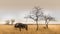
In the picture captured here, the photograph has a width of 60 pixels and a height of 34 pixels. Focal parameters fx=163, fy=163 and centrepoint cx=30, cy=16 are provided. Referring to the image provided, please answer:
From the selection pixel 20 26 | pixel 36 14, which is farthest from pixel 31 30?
pixel 36 14

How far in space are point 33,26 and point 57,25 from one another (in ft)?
1.81

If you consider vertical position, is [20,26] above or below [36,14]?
below

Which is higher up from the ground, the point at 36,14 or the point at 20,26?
the point at 36,14

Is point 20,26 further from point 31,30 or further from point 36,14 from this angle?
point 36,14

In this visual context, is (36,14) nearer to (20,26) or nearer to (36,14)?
(36,14)

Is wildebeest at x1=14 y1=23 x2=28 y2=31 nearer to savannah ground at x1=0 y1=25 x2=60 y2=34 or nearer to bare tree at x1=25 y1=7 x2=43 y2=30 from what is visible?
savannah ground at x1=0 y1=25 x2=60 y2=34

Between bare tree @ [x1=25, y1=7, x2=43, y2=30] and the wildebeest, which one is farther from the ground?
bare tree @ [x1=25, y1=7, x2=43, y2=30]

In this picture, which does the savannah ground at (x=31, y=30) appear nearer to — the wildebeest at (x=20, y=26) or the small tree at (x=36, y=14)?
the wildebeest at (x=20, y=26)

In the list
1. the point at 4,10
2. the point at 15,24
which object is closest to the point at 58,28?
the point at 15,24

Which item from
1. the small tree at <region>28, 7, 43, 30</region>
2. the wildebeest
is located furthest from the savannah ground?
the small tree at <region>28, 7, 43, 30</region>

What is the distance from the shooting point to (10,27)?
11.8ft

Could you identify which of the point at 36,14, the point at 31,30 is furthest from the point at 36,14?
the point at 31,30

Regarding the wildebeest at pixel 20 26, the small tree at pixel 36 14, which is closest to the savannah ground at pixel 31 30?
the wildebeest at pixel 20 26

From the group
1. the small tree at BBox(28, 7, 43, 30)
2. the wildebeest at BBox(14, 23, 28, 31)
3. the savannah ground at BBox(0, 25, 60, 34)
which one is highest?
the small tree at BBox(28, 7, 43, 30)
